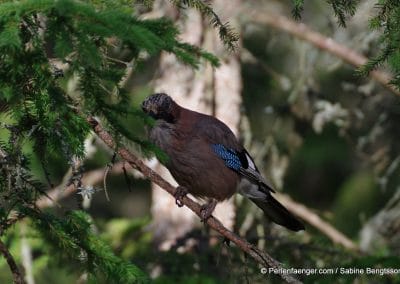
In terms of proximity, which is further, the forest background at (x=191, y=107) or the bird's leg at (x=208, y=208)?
the bird's leg at (x=208, y=208)

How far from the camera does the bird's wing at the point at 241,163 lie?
17.0 ft

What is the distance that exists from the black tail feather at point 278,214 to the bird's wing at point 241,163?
0.38ft

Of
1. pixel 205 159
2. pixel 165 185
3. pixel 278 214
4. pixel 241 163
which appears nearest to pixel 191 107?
pixel 241 163

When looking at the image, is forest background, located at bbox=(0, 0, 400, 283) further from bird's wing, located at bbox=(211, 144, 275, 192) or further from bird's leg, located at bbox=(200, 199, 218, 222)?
bird's wing, located at bbox=(211, 144, 275, 192)

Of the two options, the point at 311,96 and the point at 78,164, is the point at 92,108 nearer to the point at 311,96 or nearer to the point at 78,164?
the point at 78,164

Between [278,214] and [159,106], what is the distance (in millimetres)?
1392

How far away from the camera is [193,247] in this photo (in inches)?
220

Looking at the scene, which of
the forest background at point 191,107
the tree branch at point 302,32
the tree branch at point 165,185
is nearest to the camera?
the forest background at point 191,107

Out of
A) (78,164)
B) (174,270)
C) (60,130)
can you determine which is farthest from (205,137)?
(60,130)

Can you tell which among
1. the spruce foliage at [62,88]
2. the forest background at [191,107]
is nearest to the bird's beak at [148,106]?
the forest background at [191,107]

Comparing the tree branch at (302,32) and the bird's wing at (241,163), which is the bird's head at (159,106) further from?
the tree branch at (302,32)

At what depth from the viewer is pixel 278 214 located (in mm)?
5285

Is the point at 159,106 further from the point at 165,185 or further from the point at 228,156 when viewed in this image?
the point at 165,185

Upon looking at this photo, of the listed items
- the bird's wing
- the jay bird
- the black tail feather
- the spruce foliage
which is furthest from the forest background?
the bird's wing
